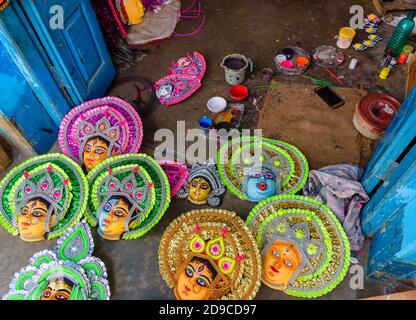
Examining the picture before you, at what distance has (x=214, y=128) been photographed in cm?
399

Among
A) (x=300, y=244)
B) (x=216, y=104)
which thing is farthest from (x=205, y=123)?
(x=300, y=244)

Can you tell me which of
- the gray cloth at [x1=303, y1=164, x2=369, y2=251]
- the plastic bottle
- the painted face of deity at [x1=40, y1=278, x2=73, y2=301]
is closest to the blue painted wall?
the painted face of deity at [x1=40, y1=278, x2=73, y2=301]

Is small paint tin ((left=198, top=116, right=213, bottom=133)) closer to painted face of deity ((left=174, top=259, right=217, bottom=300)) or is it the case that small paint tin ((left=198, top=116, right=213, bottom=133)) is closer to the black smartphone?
the black smartphone

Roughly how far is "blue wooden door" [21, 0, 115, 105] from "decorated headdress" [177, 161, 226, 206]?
5.25 ft

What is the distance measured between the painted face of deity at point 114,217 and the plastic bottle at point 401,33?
3.86 m

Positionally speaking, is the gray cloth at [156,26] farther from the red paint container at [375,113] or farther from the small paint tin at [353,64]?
the red paint container at [375,113]

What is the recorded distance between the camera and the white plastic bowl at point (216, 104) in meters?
4.09

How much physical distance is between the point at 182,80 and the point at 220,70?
0.57m

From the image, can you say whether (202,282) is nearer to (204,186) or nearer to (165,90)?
(204,186)

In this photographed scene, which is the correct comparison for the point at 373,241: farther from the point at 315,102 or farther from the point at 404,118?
the point at 315,102

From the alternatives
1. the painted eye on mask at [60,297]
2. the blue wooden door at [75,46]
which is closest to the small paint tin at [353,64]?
the blue wooden door at [75,46]

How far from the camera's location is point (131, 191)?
3.19m

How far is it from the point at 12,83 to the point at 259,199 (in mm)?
2610

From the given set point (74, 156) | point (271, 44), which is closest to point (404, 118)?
point (271, 44)
